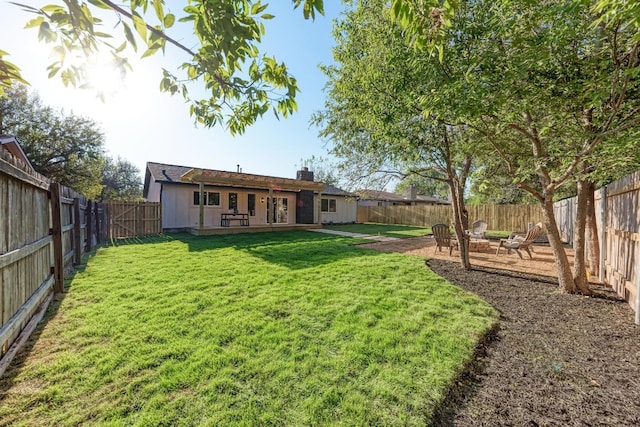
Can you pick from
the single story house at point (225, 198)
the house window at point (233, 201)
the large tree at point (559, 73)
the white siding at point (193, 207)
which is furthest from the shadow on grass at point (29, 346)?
the house window at point (233, 201)

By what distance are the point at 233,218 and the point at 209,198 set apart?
173cm

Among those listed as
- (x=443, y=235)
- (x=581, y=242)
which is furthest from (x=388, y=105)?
(x=443, y=235)

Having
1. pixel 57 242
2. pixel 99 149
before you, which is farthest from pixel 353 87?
pixel 99 149

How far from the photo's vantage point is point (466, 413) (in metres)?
2.29

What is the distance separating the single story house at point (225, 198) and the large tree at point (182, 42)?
11123 millimetres

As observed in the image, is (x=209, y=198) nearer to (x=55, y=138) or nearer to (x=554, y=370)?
(x=55, y=138)

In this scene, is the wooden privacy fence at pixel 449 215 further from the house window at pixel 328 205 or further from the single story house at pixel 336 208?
the house window at pixel 328 205

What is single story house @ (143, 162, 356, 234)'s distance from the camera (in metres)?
13.9

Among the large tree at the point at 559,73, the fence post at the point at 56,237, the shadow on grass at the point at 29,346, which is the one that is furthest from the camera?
the fence post at the point at 56,237

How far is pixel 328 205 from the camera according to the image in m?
22.7

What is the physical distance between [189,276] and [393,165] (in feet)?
19.0

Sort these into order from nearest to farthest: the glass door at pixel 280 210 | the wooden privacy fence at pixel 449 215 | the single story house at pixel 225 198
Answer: the single story house at pixel 225 198 → the wooden privacy fence at pixel 449 215 → the glass door at pixel 280 210

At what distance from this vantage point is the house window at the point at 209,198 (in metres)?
15.7

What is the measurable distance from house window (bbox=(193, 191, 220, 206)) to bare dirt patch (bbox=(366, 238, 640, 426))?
47.7 ft
